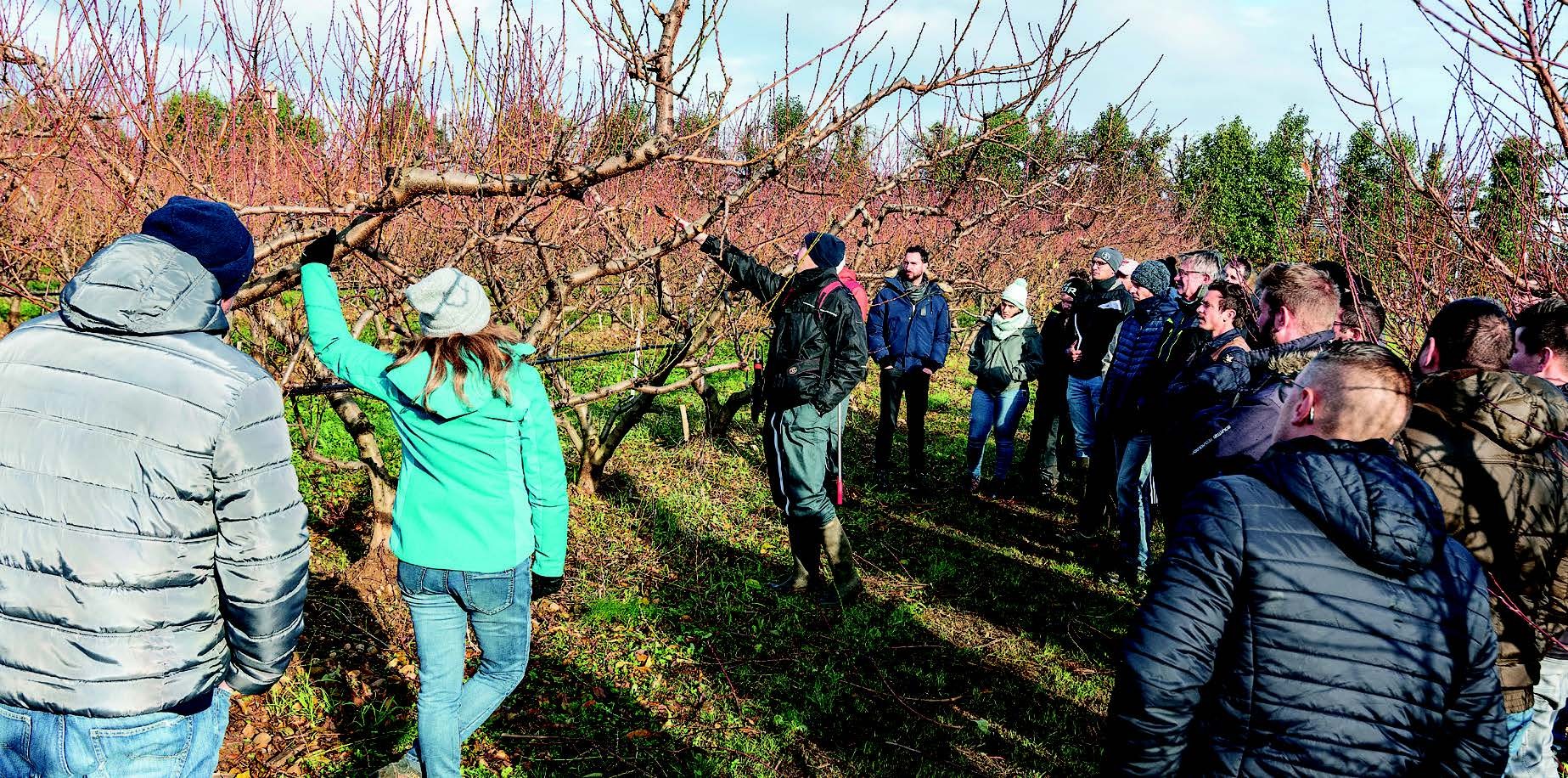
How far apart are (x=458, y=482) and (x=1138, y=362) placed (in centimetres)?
388

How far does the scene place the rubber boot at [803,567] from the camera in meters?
4.75

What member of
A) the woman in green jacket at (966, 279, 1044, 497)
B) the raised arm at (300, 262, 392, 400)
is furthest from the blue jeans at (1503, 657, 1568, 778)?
the woman in green jacket at (966, 279, 1044, 497)

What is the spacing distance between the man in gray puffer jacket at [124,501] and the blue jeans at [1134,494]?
448 centimetres

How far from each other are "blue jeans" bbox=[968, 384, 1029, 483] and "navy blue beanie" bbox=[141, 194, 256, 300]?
18.8 ft

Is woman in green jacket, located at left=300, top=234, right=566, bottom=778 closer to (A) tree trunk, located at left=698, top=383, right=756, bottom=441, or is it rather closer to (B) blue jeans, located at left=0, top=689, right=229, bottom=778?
(B) blue jeans, located at left=0, top=689, right=229, bottom=778

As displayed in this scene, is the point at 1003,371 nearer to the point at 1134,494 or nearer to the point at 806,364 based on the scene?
the point at 1134,494

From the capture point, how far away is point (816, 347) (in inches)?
173

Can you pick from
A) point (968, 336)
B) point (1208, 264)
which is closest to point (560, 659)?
point (1208, 264)

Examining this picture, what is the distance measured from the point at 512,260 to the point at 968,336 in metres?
11.0

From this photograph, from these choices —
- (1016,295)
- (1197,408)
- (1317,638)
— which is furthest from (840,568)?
(1317,638)

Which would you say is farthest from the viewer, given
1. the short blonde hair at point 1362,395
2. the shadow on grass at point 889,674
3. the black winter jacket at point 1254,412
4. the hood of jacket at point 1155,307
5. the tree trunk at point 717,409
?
the tree trunk at point 717,409

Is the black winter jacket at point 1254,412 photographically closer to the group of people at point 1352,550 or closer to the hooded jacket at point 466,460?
the group of people at point 1352,550

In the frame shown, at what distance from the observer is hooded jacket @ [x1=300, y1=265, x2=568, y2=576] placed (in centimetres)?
244

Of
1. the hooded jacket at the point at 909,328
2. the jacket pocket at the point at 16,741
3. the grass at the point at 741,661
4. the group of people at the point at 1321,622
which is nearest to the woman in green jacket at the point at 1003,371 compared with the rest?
the hooded jacket at the point at 909,328
